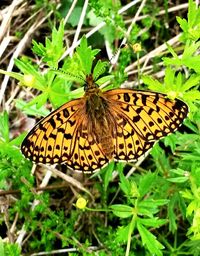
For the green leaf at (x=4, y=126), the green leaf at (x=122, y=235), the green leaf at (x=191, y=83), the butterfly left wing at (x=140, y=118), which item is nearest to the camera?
the butterfly left wing at (x=140, y=118)

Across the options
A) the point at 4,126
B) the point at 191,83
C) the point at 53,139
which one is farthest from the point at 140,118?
the point at 4,126

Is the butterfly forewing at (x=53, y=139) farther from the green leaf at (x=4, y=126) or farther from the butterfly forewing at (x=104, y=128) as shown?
the green leaf at (x=4, y=126)

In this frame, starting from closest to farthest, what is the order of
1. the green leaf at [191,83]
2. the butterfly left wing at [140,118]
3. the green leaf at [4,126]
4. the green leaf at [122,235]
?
the butterfly left wing at [140,118]
the green leaf at [191,83]
the green leaf at [122,235]
the green leaf at [4,126]

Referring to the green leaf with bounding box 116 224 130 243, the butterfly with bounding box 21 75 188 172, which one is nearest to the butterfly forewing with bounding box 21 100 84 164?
the butterfly with bounding box 21 75 188 172

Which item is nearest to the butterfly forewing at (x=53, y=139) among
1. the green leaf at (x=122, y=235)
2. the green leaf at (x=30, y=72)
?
the green leaf at (x=30, y=72)

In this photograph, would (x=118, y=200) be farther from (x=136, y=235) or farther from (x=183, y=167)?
(x=183, y=167)

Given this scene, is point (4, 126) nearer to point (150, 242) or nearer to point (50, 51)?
point (50, 51)
